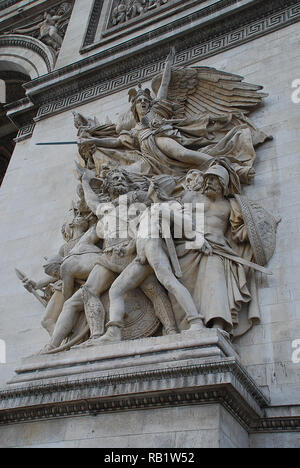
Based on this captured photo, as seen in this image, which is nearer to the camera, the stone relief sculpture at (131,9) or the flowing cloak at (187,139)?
the flowing cloak at (187,139)

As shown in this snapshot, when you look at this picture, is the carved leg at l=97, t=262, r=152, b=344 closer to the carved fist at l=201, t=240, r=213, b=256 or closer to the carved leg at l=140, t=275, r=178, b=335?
the carved leg at l=140, t=275, r=178, b=335

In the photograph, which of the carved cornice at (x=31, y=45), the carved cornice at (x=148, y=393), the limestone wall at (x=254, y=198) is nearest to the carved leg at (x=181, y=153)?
the limestone wall at (x=254, y=198)

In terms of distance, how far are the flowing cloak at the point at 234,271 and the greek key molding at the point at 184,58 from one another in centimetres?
408

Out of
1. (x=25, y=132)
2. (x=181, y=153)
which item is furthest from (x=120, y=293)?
(x=25, y=132)

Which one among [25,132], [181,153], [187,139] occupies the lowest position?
[181,153]

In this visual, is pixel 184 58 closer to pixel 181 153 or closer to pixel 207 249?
pixel 181 153

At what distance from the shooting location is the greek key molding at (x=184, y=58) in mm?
8797

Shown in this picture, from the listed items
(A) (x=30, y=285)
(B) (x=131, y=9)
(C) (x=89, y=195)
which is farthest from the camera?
(B) (x=131, y=9)

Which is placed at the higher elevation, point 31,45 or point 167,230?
point 31,45

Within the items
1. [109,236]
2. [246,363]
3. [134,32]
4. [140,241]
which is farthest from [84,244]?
[134,32]

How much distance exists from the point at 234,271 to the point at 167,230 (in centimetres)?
88

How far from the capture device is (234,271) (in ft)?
18.6

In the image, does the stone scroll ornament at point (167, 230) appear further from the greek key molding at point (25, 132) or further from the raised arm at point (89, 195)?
the greek key molding at point (25, 132)

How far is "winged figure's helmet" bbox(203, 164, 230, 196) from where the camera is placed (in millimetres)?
6230
